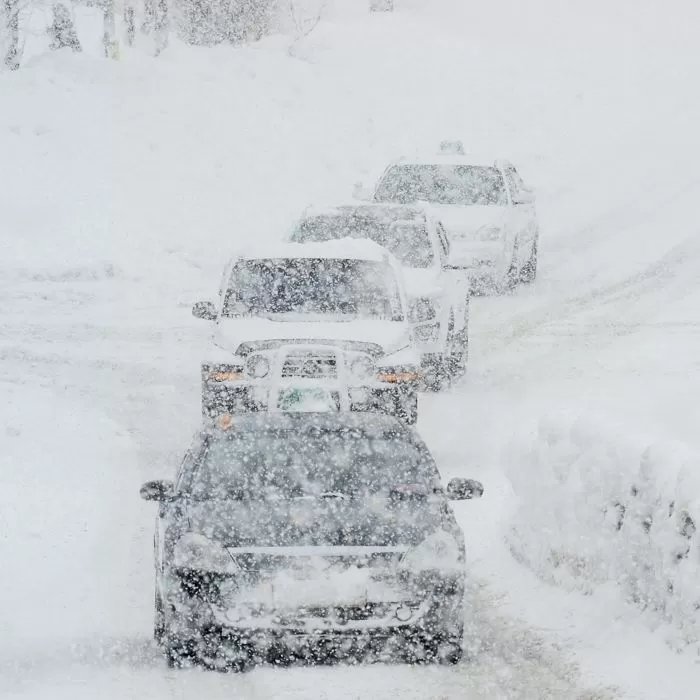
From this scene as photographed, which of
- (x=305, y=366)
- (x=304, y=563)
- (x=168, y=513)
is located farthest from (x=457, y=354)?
(x=304, y=563)

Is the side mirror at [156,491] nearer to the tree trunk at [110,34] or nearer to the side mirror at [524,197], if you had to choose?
the side mirror at [524,197]

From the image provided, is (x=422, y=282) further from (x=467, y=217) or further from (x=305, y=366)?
(x=467, y=217)

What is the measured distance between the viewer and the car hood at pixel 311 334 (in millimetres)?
10820

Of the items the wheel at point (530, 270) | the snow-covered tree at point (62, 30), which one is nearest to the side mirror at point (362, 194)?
the wheel at point (530, 270)

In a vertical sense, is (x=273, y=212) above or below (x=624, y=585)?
below

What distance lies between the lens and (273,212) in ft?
88.0

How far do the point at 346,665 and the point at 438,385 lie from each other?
738 centimetres

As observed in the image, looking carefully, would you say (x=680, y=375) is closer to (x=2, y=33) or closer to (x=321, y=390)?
(x=321, y=390)

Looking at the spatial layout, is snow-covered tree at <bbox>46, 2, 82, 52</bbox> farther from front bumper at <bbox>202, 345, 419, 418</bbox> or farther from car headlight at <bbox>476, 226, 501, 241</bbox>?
front bumper at <bbox>202, 345, 419, 418</bbox>

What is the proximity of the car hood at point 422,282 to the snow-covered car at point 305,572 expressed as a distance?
634cm

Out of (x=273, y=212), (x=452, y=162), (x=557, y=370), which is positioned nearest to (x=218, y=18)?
(x=273, y=212)

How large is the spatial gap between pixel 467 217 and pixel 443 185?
126 centimetres

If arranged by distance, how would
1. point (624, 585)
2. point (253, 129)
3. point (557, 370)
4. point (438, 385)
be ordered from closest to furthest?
point (624, 585)
point (438, 385)
point (557, 370)
point (253, 129)

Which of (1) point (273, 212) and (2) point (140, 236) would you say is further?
(1) point (273, 212)
